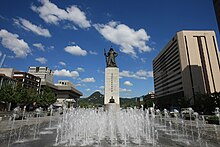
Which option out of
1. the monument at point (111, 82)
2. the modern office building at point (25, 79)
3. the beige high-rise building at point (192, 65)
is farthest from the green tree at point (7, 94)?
the beige high-rise building at point (192, 65)

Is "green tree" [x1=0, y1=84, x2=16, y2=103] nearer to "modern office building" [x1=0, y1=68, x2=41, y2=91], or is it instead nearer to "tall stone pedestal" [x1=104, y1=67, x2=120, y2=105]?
"modern office building" [x1=0, y1=68, x2=41, y2=91]

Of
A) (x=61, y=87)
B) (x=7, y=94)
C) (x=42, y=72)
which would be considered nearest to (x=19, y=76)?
(x=7, y=94)

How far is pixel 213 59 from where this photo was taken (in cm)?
5684

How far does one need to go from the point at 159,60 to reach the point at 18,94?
65958 millimetres

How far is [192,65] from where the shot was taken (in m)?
54.7

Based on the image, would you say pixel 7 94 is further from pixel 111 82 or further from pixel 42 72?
pixel 42 72

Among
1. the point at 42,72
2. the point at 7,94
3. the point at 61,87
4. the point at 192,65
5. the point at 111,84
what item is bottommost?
the point at 7,94

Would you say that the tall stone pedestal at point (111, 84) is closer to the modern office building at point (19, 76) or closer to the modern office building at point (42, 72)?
the modern office building at point (19, 76)

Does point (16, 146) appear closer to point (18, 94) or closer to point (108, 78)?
point (108, 78)

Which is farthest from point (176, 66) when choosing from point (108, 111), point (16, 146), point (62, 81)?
point (62, 81)

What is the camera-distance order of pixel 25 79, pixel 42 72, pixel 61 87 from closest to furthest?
pixel 25 79 → pixel 61 87 → pixel 42 72

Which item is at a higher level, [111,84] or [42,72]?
[42,72]

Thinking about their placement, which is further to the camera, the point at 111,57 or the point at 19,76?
the point at 19,76

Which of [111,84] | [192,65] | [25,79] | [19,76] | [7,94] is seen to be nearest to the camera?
[111,84]
